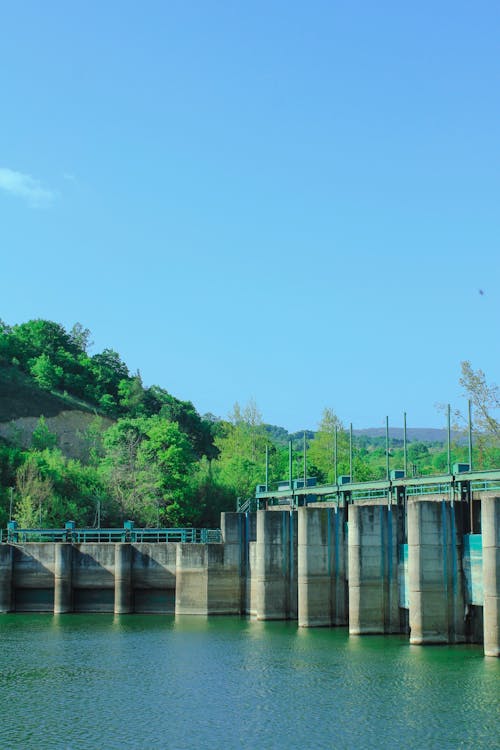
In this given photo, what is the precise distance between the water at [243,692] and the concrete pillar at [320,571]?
1459 mm

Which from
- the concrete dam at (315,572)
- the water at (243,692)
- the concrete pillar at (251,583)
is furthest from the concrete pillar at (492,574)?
the concrete pillar at (251,583)

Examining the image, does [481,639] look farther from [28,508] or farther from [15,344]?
[15,344]

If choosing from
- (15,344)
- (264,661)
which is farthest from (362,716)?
(15,344)

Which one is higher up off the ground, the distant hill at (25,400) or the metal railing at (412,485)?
the distant hill at (25,400)

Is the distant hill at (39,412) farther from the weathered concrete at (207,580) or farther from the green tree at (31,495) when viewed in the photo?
the weathered concrete at (207,580)

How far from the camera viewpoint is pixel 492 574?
43.1 metres

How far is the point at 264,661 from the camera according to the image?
1855 inches

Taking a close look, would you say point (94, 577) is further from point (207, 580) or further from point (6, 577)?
point (207, 580)

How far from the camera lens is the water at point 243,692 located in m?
34.0

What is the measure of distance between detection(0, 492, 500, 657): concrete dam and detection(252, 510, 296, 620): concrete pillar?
63mm

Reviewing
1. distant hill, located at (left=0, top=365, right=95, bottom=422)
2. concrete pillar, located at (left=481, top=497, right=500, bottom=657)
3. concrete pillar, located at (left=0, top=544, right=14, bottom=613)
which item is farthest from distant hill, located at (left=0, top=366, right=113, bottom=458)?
concrete pillar, located at (left=481, top=497, right=500, bottom=657)

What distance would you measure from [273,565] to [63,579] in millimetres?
14719

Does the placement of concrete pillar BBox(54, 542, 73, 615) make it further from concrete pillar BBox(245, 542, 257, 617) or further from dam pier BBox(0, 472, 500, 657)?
concrete pillar BBox(245, 542, 257, 617)

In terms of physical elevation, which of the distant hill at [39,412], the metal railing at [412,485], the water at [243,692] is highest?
the distant hill at [39,412]
